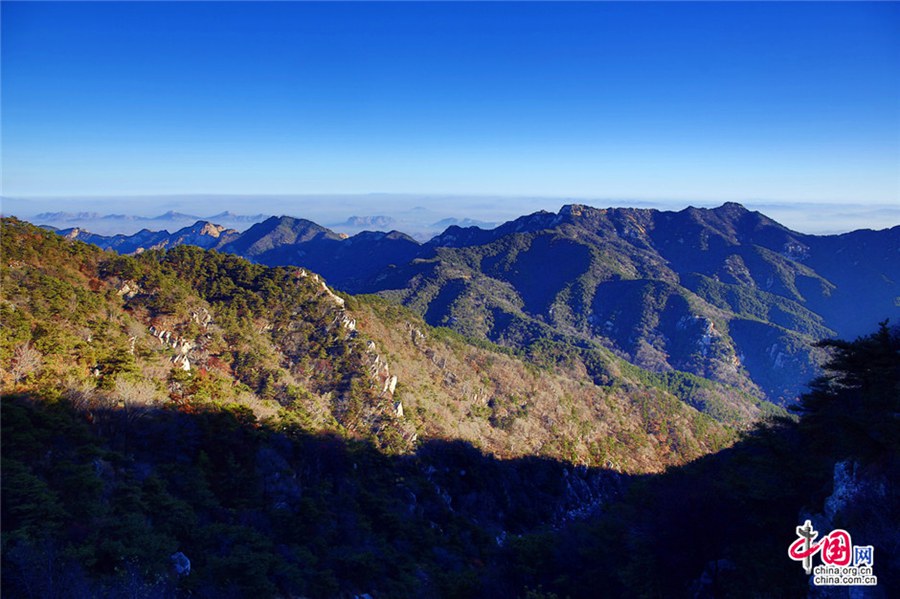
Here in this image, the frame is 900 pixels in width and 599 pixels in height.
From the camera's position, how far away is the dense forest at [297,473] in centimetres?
1426

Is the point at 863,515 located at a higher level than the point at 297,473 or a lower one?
higher

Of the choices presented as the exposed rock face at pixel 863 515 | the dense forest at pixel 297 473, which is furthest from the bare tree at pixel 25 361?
the exposed rock face at pixel 863 515

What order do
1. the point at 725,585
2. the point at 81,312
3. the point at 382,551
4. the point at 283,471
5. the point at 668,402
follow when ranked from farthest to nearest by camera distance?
the point at 668,402, the point at 81,312, the point at 283,471, the point at 382,551, the point at 725,585

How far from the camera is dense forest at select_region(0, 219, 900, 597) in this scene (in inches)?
561

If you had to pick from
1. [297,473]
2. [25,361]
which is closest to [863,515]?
[297,473]

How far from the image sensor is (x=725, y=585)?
16266mm

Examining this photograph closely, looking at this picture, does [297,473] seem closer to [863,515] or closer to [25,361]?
[25,361]

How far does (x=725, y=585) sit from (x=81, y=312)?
136ft

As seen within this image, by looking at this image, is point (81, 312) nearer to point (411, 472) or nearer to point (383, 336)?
point (411, 472)

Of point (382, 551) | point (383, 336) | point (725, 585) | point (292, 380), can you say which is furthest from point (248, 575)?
point (383, 336)

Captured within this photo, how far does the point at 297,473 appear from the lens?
96.6 feet

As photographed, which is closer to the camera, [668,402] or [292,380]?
[292,380]

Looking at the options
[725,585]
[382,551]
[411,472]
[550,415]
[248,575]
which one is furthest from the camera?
[550,415]

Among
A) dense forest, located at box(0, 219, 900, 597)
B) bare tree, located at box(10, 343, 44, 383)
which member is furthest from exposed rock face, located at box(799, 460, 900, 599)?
bare tree, located at box(10, 343, 44, 383)
